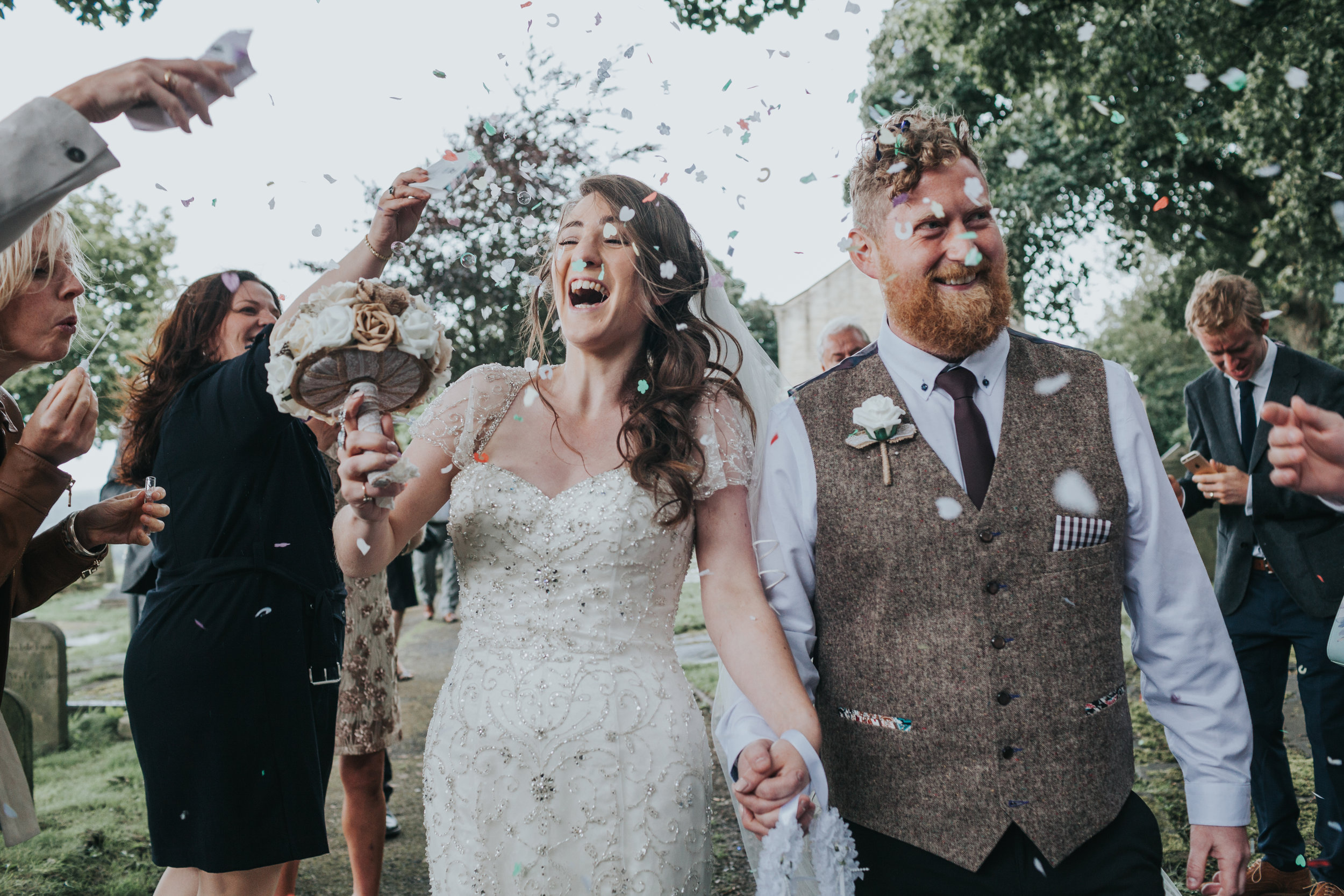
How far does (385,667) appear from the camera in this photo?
14.0 feet

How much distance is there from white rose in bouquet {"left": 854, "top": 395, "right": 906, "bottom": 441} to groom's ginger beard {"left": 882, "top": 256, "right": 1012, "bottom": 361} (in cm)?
22

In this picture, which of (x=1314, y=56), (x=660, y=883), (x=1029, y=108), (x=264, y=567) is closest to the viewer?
(x=660, y=883)

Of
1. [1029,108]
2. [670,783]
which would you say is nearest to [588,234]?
[670,783]

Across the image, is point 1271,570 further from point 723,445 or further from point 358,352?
point 358,352

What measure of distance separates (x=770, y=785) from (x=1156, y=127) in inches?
512

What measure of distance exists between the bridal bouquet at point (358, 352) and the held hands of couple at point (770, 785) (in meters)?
1.09

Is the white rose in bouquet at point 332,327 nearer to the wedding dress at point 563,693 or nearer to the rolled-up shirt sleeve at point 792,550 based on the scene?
the wedding dress at point 563,693

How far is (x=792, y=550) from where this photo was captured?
7.27ft

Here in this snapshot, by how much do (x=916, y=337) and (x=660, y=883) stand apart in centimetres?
145

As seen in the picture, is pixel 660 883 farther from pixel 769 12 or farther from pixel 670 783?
pixel 769 12

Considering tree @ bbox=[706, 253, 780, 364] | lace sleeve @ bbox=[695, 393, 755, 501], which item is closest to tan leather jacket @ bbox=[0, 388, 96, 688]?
lace sleeve @ bbox=[695, 393, 755, 501]

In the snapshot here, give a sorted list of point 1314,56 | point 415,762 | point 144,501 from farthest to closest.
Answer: point 1314,56, point 415,762, point 144,501

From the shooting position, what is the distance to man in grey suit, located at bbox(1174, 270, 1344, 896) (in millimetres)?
3992

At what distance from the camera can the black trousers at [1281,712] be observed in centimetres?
399
